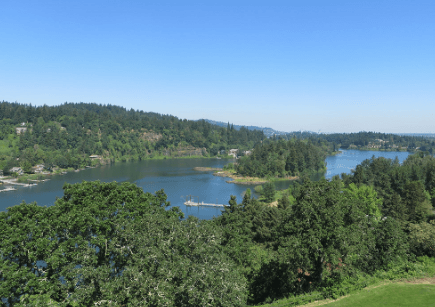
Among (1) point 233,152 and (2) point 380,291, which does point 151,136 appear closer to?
(1) point 233,152

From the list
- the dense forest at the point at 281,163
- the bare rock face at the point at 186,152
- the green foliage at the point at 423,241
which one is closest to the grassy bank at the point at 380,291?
the green foliage at the point at 423,241

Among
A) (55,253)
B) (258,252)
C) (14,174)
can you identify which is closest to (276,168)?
(258,252)

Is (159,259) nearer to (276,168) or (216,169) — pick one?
(276,168)

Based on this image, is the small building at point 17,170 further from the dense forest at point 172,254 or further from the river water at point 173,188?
the dense forest at point 172,254

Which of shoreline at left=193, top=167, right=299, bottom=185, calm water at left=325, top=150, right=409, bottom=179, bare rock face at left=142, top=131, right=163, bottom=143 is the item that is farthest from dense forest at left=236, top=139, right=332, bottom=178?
bare rock face at left=142, top=131, right=163, bottom=143

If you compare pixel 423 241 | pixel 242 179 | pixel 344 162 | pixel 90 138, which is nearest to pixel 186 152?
pixel 90 138
